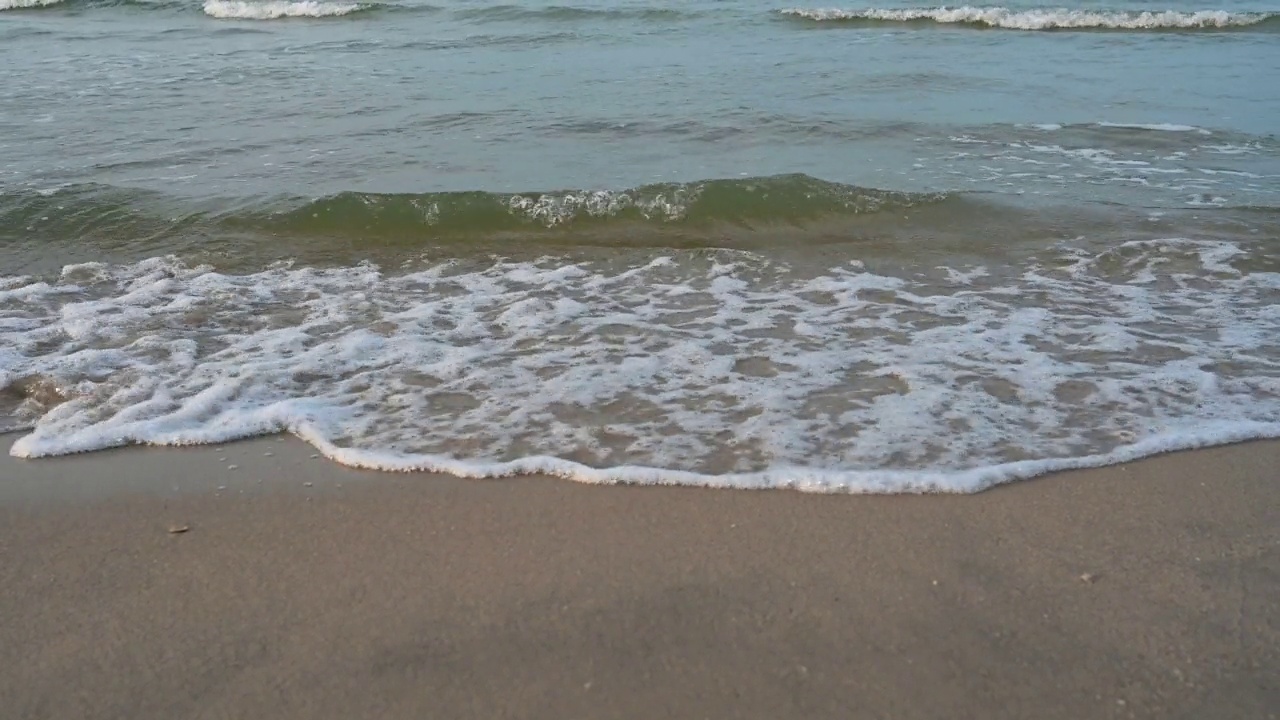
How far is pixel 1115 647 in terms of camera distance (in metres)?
2.52

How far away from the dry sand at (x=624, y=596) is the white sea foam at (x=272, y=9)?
15.8m

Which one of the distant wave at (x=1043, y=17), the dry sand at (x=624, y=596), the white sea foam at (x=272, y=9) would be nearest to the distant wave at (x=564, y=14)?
the distant wave at (x=1043, y=17)

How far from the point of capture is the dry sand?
239cm

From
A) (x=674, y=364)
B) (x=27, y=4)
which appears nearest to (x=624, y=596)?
(x=674, y=364)

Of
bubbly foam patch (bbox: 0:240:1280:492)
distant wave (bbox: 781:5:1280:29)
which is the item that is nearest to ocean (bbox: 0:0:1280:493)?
bubbly foam patch (bbox: 0:240:1280:492)

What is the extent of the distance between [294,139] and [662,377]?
5.61 metres

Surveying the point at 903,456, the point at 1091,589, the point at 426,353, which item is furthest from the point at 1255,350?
the point at 426,353

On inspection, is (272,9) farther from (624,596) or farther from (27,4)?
(624,596)

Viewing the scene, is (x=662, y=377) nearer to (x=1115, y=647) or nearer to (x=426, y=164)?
(x=1115, y=647)

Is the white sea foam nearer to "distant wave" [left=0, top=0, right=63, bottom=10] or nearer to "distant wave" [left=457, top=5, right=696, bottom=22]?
"distant wave" [left=457, top=5, right=696, bottom=22]

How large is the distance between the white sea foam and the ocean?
5.27m

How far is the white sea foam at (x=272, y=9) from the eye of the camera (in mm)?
17516

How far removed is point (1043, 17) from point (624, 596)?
1546 centimetres

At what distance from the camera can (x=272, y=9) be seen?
18.4 metres
